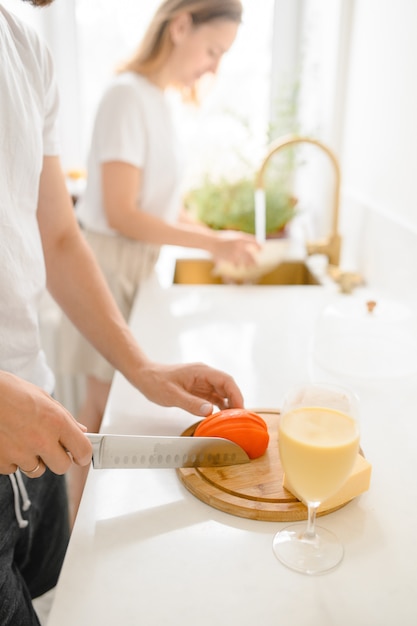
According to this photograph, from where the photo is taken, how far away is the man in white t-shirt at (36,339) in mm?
640

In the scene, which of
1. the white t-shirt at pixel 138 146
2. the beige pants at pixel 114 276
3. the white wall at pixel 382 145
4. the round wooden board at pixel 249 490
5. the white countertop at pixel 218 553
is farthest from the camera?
the beige pants at pixel 114 276

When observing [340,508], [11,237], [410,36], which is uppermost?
[410,36]

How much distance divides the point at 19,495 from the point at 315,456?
0.51m

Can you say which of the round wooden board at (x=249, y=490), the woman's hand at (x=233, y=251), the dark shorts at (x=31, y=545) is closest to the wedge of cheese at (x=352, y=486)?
the round wooden board at (x=249, y=490)


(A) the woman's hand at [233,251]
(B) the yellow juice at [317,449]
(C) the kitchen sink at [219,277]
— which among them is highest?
(B) the yellow juice at [317,449]

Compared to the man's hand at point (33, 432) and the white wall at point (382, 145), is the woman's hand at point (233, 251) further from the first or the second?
the man's hand at point (33, 432)

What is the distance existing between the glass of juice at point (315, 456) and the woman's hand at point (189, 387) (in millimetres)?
224

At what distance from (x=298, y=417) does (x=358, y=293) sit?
981 mm

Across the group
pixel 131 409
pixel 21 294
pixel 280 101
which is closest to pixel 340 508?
pixel 131 409

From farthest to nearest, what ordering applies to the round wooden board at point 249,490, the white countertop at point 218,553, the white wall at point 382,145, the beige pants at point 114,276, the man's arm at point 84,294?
the beige pants at point 114,276 → the white wall at point 382,145 → the man's arm at point 84,294 → the round wooden board at point 249,490 → the white countertop at point 218,553

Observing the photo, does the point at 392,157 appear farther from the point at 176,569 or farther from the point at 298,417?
the point at 176,569

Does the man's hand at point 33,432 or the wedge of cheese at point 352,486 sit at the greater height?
the man's hand at point 33,432

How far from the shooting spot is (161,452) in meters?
0.73

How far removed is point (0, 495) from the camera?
846mm
